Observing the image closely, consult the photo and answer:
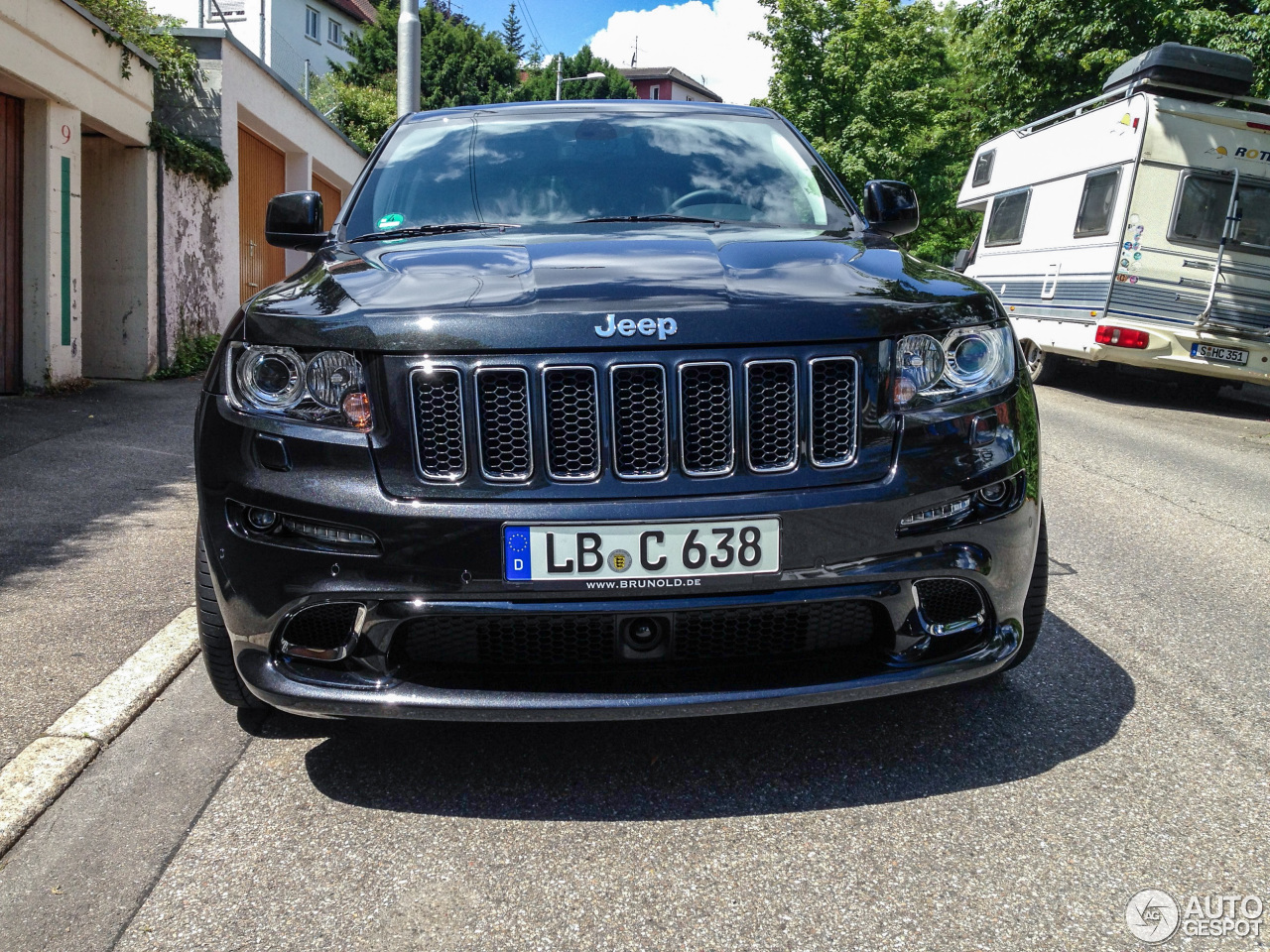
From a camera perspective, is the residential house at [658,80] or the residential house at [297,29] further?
the residential house at [658,80]

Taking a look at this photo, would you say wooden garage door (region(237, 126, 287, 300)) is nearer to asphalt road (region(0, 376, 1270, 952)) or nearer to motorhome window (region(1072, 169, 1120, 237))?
motorhome window (region(1072, 169, 1120, 237))

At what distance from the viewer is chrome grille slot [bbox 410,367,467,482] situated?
Answer: 2518 mm

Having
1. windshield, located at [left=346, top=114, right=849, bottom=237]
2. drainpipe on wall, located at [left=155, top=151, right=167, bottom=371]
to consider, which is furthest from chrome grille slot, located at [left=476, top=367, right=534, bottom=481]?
drainpipe on wall, located at [left=155, top=151, right=167, bottom=371]

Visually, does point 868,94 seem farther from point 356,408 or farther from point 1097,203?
point 356,408

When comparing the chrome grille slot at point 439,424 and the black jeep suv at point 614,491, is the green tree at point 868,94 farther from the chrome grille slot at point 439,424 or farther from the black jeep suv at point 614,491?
the chrome grille slot at point 439,424

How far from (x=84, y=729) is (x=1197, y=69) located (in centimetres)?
1205

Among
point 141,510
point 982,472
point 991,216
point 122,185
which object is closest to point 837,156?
point 991,216

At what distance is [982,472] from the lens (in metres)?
2.67

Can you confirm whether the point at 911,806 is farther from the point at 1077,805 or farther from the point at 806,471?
the point at 806,471

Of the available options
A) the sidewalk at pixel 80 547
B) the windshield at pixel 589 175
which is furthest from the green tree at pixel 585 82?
the windshield at pixel 589 175

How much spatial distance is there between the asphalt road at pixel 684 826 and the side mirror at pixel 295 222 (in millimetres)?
1415

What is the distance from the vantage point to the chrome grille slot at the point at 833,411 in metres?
2.57

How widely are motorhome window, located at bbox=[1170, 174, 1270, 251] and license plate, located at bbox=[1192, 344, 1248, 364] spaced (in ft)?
3.38

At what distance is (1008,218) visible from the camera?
15.4m
